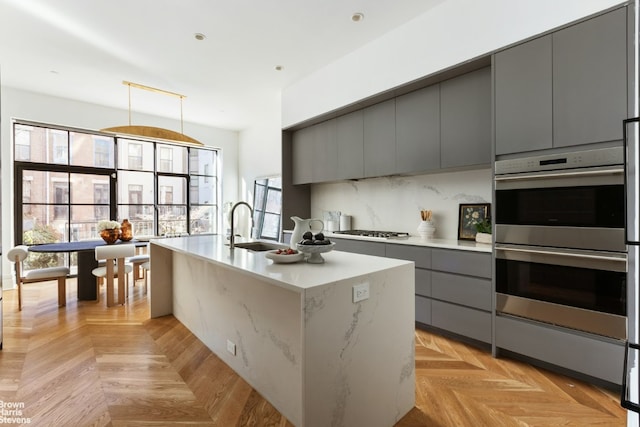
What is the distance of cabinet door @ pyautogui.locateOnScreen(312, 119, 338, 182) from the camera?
4.16m

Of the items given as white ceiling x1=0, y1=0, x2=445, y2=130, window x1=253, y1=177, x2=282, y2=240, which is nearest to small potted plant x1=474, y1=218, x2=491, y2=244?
white ceiling x1=0, y1=0, x2=445, y2=130

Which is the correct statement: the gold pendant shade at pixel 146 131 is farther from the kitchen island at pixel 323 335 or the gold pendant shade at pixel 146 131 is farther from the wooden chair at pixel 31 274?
the kitchen island at pixel 323 335

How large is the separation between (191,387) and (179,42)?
335 cm

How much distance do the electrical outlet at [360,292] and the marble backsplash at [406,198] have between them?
2075 mm

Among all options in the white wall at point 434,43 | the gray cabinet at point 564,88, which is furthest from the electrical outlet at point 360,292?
the white wall at point 434,43

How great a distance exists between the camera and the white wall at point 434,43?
220cm

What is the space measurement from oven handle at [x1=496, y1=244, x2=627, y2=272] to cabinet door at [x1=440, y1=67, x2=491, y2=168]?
81 cm

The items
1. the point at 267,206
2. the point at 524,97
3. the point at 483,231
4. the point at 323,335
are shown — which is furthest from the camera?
the point at 267,206

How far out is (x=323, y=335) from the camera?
144cm

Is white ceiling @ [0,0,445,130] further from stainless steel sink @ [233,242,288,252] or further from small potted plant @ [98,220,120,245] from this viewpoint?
stainless steel sink @ [233,242,288,252]

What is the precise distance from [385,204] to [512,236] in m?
1.78

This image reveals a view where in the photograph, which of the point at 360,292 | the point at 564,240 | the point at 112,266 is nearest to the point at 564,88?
the point at 564,240

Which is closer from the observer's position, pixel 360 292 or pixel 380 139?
pixel 360 292

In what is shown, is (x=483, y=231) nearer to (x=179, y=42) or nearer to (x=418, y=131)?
(x=418, y=131)
